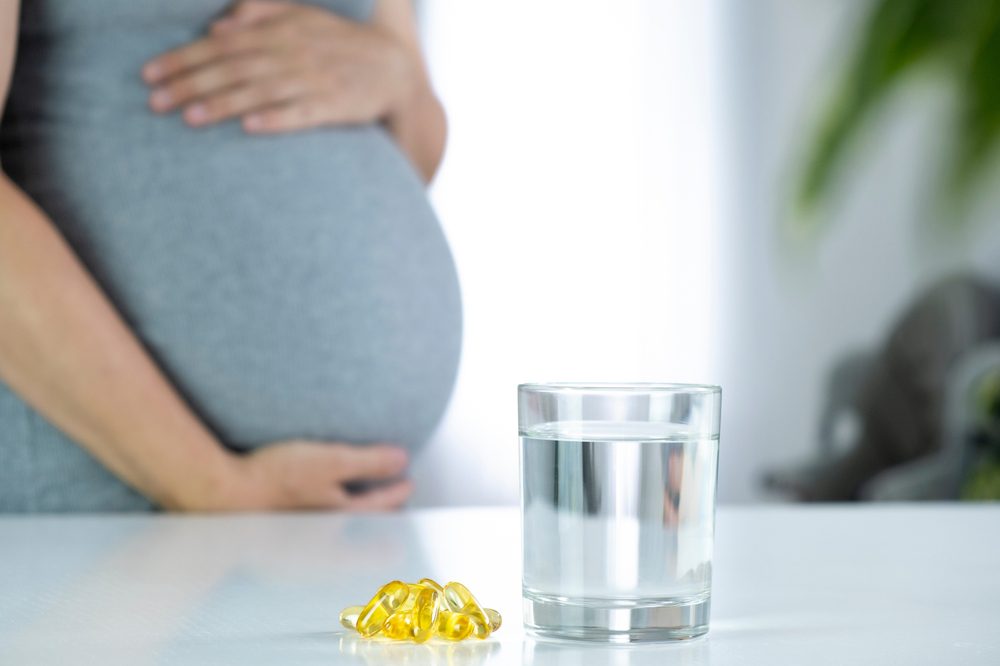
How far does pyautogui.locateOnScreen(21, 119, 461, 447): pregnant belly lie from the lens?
753 millimetres

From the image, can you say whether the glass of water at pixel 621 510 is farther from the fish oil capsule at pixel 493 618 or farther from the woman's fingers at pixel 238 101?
the woman's fingers at pixel 238 101

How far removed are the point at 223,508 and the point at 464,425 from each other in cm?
144

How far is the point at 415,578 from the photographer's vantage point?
0.45 metres

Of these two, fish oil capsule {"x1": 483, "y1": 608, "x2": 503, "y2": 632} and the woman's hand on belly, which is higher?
the woman's hand on belly

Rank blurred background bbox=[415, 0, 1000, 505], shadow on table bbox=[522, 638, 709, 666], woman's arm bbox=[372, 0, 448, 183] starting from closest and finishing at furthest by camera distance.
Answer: shadow on table bbox=[522, 638, 709, 666]
woman's arm bbox=[372, 0, 448, 183]
blurred background bbox=[415, 0, 1000, 505]

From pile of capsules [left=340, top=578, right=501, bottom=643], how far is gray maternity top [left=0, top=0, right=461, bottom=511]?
0.46 m

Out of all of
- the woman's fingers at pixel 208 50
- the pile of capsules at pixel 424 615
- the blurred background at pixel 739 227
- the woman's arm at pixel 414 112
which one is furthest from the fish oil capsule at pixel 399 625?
the blurred background at pixel 739 227

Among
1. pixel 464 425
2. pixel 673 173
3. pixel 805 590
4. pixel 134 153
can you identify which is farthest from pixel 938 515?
pixel 673 173

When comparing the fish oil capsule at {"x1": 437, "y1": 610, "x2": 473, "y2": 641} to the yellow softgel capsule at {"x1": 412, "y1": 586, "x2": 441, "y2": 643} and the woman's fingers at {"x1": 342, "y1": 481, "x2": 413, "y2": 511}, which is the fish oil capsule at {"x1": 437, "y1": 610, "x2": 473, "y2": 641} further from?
the woman's fingers at {"x1": 342, "y1": 481, "x2": 413, "y2": 511}

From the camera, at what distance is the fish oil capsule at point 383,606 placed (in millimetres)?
320

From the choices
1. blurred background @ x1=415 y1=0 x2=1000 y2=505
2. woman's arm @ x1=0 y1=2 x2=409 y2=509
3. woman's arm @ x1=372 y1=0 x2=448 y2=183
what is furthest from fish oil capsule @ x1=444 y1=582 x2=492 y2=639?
blurred background @ x1=415 y1=0 x2=1000 y2=505

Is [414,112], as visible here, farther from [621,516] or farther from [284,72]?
[621,516]

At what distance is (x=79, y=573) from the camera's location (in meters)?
0.44

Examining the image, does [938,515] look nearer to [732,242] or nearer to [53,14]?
[53,14]
